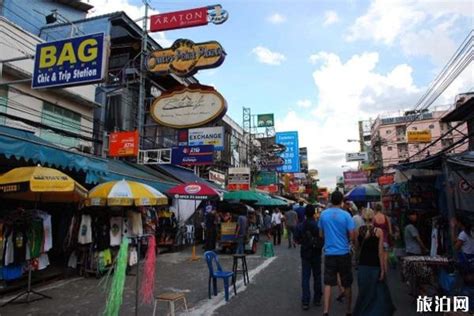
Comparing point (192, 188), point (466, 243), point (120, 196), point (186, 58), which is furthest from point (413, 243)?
point (186, 58)

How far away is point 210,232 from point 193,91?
5.97 m

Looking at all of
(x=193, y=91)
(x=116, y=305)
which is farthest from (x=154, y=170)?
(x=116, y=305)

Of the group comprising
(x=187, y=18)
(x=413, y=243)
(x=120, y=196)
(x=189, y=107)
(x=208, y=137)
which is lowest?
(x=413, y=243)

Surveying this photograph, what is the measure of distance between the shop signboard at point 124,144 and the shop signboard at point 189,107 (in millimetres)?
1657

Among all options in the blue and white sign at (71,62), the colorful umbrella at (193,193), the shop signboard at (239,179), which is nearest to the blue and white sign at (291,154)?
the shop signboard at (239,179)

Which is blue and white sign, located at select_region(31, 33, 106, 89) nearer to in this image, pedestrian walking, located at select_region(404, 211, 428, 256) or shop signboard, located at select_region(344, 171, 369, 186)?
pedestrian walking, located at select_region(404, 211, 428, 256)

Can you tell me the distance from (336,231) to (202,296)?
3401mm

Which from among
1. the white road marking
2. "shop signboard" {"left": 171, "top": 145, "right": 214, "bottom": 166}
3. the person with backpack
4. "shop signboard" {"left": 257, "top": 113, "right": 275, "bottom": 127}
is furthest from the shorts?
"shop signboard" {"left": 257, "top": 113, "right": 275, "bottom": 127}

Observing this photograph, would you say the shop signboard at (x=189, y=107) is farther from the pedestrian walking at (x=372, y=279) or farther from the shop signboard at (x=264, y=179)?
the shop signboard at (x=264, y=179)

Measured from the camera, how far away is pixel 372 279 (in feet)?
17.6

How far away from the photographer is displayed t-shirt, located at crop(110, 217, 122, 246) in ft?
33.7

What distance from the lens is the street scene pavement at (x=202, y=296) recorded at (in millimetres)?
6449

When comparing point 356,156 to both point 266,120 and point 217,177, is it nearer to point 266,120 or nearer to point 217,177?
point 266,120

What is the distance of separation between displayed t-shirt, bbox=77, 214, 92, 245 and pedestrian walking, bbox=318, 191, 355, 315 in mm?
6553
